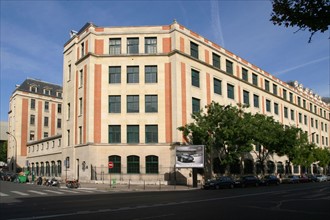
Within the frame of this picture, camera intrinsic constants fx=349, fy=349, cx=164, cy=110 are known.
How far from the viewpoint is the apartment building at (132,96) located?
42312 millimetres

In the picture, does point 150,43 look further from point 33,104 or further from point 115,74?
point 33,104

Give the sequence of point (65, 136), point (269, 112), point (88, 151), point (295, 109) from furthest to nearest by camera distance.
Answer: point (295, 109) → point (269, 112) → point (65, 136) → point (88, 151)

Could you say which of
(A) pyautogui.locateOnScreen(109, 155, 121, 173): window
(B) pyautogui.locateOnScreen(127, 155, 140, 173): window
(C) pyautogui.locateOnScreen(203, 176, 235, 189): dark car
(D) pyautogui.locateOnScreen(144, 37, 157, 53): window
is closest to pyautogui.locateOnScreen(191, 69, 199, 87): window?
(D) pyautogui.locateOnScreen(144, 37, 157, 53): window

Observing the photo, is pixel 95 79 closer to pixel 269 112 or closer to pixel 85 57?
pixel 85 57

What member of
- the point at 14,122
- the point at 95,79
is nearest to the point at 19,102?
the point at 14,122

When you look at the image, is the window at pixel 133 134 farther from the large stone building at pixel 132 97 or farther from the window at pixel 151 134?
the window at pixel 151 134

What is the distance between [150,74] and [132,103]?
439 cm

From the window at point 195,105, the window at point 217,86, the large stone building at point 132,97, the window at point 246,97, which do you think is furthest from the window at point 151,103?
the window at point 246,97

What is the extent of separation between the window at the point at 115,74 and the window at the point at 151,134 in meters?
7.21

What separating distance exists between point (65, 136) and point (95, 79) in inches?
410

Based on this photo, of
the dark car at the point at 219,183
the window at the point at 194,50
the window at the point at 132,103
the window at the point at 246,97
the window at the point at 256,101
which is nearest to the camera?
the dark car at the point at 219,183

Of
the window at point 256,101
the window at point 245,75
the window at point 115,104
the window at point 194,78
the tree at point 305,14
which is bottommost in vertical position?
the tree at point 305,14

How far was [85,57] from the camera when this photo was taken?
4534cm

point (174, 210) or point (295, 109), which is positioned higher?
point (295, 109)
